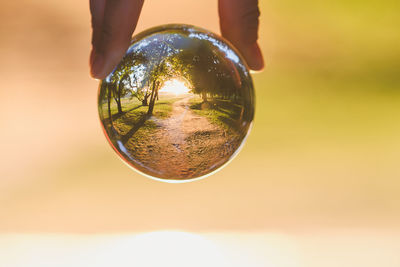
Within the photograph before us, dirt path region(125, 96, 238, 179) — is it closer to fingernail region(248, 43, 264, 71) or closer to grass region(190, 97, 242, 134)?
grass region(190, 97, 242, 134)

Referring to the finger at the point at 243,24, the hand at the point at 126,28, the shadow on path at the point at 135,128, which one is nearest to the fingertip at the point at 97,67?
the hand at the point at 126,28

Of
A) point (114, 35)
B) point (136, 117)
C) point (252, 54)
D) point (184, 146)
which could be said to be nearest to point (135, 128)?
point (136, 117)

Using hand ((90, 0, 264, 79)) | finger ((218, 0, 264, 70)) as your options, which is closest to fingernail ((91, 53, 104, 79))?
hand ((90, 0, 264, 79))

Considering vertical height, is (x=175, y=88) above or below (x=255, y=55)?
below

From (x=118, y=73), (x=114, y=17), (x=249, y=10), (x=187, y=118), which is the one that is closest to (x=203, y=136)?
(x=187, y=118)

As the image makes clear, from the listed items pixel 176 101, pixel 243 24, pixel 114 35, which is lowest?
pixel 176 101

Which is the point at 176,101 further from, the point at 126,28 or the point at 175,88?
the point at 126,28
